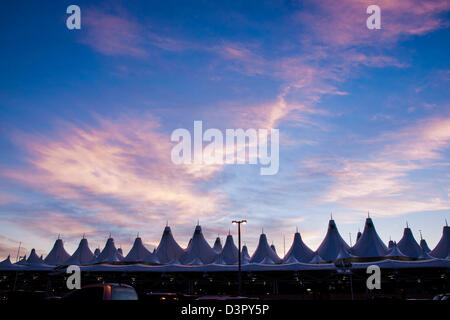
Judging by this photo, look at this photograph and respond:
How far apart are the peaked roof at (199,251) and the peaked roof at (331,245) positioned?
23.5 metres

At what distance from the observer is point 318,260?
6250 cm

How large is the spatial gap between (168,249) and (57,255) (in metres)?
29.1

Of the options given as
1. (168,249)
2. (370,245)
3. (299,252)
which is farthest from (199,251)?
(370,245)

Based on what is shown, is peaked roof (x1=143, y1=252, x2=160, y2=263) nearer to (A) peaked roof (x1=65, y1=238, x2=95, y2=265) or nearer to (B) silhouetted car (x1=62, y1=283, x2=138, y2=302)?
(A) peaked roof (x1=65, y1=238, x2=95, y2=265)

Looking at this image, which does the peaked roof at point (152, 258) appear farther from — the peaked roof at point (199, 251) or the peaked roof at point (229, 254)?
the peaked roof at point (229, 254)

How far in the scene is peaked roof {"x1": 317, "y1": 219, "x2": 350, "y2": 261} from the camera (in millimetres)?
67825

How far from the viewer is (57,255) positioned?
86250mm

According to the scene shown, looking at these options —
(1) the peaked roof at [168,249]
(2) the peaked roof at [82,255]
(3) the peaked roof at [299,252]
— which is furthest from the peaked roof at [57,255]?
(3) the peaked roof at [299,252]

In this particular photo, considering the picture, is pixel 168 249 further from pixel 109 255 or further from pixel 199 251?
pixel 109 255

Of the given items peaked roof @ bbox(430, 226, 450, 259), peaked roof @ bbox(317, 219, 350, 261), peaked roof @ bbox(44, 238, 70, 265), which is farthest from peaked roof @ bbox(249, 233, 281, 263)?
peaked roof @ bbox(44, 238, 70, 265)

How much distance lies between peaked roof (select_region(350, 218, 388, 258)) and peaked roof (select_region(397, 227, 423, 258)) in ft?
28.8
